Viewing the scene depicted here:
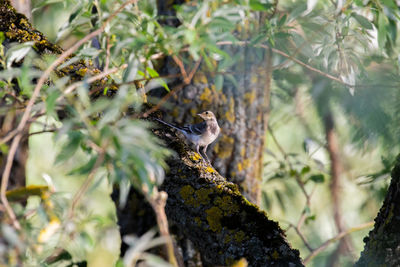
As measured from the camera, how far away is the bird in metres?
3.27

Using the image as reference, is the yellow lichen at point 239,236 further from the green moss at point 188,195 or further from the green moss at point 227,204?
the green moss at point 188,195

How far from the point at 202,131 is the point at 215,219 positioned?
1356mm

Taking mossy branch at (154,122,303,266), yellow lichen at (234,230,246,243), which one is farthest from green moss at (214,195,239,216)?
yellow lichen at (234,230,246,243)

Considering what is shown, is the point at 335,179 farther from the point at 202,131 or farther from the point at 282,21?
the point at 282,21

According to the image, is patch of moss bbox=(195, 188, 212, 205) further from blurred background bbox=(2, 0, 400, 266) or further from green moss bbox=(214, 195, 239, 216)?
blurred background bbox=(2, 0, 400, 266)

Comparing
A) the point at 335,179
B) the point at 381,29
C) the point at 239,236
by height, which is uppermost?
the point at 381,29

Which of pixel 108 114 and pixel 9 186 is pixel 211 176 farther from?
pixel 9 186

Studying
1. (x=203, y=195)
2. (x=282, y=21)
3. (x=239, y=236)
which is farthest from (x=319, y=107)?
(x=239, y=236)

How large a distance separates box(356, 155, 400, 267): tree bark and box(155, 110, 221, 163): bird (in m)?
1.58

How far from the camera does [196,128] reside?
135 inches

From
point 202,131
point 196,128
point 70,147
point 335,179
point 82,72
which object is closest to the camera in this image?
point 70,147

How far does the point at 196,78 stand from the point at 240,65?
0.37 m

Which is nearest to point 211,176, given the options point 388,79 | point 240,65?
point 388,79

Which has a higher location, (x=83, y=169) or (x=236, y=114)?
(x=83, y=169)
